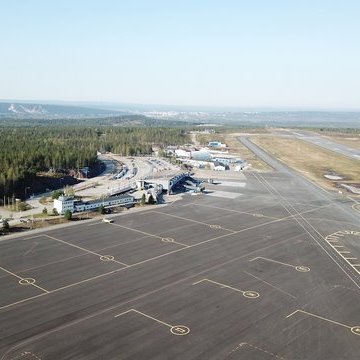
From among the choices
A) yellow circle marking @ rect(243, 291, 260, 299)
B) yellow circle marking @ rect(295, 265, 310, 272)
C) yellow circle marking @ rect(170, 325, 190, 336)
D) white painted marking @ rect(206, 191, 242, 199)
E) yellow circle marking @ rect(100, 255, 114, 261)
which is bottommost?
white painted marking @ rect(206, 191, 242, 199)

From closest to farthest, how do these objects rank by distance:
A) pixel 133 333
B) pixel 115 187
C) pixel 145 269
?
pixel 133 333 → pixel 145 269 → pixel 115 187

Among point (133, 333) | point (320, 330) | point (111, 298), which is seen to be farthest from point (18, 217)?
point (320, 330)

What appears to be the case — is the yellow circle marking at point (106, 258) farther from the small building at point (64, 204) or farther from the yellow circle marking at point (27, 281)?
the small building at point (64, 204)

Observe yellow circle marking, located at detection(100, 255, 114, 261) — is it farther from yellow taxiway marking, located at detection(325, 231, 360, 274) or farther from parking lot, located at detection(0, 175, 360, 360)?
yellow taxiway marking, located at detection(325, 231, 360, 274)

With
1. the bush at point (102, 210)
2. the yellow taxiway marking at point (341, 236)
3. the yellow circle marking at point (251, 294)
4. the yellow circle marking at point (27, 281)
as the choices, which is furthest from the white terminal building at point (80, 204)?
the yellow circle marking at point (251, 294)

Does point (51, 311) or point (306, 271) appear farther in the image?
point (306, 271)

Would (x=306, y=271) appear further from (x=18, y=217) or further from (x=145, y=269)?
(x=18, y=217)

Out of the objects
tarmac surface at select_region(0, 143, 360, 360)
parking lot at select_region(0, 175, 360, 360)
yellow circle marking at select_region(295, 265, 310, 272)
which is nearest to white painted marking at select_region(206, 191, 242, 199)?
tarmac surface at select_region(0, 143, 360, 360)
